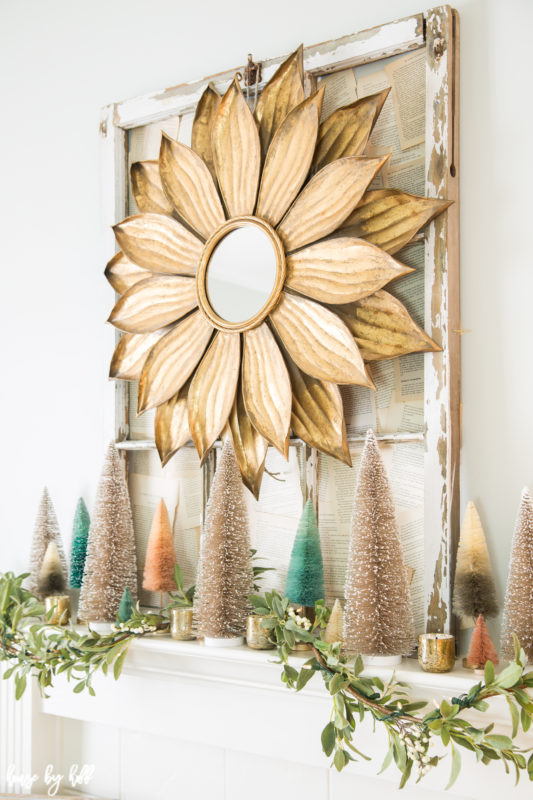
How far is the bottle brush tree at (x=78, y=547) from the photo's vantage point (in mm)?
1482

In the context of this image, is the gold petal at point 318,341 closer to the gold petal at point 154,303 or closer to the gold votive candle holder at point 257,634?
the gold petal at point 154,303

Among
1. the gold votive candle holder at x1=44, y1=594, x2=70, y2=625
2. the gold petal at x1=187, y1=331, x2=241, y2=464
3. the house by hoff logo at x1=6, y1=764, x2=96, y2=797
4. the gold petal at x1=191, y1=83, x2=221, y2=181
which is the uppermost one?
the gold petal at x1=191, y1=83, x2=221, y2=181

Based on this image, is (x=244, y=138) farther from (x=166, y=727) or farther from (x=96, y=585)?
(x=166, y=727)

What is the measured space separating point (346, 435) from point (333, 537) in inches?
7.0

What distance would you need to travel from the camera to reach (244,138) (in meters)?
1.32

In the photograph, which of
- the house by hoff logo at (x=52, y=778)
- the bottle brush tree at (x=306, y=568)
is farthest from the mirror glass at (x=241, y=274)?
the house by hoff logo at (x=52, y=778)

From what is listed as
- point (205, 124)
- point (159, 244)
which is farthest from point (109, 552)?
point (205, 124)

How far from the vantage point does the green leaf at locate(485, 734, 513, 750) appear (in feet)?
3.06

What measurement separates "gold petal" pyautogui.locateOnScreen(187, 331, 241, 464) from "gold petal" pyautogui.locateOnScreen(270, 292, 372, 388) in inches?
4.1

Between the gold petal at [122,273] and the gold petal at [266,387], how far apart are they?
29 centimetres

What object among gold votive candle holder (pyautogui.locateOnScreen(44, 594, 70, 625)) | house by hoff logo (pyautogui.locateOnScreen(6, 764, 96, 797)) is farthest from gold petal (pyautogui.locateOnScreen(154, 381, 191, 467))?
house by hoff logo (pyautogui.locateOnScreen(6, 764, 96, 797))

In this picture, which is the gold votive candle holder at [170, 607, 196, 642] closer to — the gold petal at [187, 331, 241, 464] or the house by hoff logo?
the gold petal at [187, 331, 241, 464]

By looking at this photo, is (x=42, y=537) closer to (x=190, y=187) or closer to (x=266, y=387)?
(x=266, y=387)

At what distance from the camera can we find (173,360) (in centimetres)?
140
